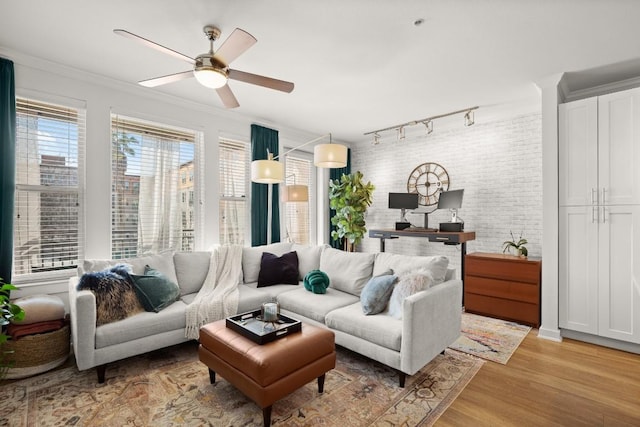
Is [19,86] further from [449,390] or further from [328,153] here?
[449,390]

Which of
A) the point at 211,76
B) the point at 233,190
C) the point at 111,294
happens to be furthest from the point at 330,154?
the point at 111,294

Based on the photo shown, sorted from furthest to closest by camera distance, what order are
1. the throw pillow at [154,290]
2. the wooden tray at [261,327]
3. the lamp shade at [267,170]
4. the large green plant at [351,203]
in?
the large green plant at [351,203], the lamp shade at [267,170], the throw pillow at [154,290], the wooden tray at [261,327]

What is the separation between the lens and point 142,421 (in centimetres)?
193

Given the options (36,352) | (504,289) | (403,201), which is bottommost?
(36,352)

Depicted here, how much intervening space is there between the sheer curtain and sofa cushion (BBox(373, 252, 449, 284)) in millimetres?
2551

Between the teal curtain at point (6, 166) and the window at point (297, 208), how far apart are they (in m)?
3.26

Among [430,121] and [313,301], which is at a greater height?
[430,121]

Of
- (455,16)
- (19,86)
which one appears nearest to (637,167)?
(455,16)

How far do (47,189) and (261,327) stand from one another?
103 inches

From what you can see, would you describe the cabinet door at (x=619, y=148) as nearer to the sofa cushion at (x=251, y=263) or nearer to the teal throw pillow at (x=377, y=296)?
the teal throw pillow at (x=377, y=296)

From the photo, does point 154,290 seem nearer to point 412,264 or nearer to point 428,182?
point 412,264

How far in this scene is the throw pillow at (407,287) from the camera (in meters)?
2.50

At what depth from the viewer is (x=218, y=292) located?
126 inches

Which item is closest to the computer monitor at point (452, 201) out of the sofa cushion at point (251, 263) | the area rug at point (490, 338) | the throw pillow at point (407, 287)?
the area rug at point (490, 338)
